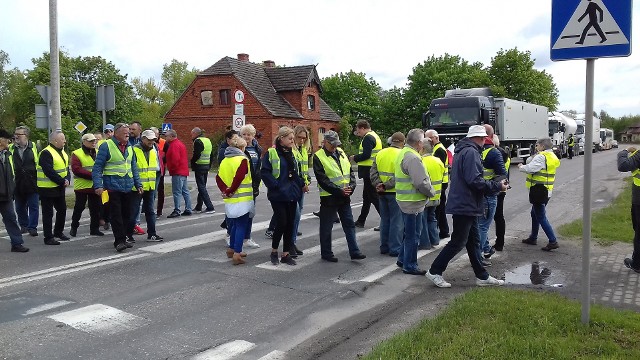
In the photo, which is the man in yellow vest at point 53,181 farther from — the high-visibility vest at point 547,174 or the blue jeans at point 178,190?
the high-visibility vest at point 547,174

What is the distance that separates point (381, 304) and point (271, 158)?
2.73 meters

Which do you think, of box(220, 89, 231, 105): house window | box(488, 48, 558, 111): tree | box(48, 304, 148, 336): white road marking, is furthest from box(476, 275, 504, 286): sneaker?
box(488, 48, 558, 111): tree

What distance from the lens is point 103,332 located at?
5082 millimetres

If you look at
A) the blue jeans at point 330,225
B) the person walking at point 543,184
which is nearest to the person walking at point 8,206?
the blue jeans at point 330,225

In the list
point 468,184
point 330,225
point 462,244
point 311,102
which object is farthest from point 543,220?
point 311,102

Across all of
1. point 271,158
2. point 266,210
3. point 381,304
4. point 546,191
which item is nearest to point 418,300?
point 381,304

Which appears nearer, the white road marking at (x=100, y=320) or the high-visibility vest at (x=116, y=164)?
the white road marking at (x=100, y=320)

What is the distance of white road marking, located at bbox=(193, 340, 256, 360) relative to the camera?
15.1 feet

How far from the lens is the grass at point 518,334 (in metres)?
4.33

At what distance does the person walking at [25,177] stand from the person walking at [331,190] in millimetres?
5588

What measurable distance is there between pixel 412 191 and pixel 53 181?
6.31 meters

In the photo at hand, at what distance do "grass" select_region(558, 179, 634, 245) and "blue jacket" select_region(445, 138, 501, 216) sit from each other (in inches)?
155

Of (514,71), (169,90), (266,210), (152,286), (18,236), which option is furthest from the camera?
(169,90)

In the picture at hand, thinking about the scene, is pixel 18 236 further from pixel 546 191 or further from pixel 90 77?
pixel 90 77
